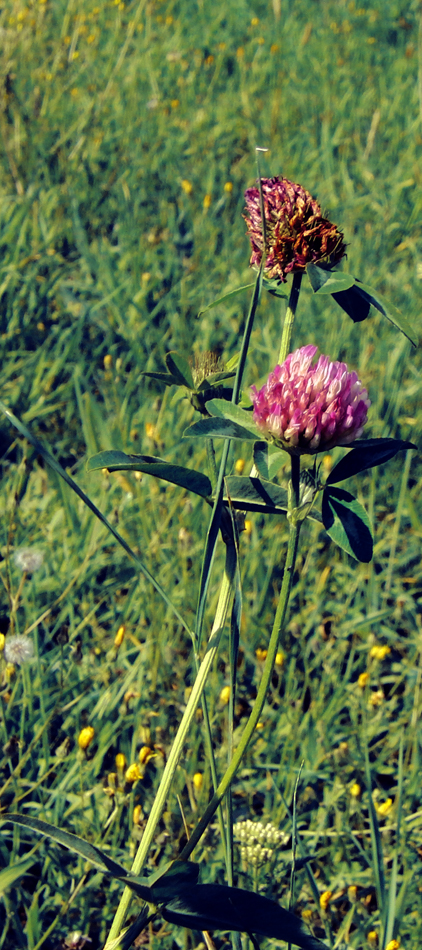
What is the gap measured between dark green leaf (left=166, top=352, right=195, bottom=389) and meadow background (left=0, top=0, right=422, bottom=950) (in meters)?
0.50

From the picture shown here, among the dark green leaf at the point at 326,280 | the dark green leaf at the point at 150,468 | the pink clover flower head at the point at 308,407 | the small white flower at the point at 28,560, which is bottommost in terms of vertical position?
the small white flower at the point at 28,560

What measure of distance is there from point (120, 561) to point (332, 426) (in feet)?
3.74

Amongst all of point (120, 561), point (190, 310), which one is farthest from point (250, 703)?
Answer: point (190, 310)

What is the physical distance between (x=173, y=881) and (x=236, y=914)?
6cm

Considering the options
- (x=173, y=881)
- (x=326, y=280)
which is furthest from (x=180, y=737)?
(x=326, y=280)

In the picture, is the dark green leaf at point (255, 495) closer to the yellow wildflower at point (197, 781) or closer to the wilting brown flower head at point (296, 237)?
the wilting brown flower head at point (296, 237)

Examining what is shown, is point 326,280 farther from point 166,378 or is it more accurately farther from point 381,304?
point 166,378

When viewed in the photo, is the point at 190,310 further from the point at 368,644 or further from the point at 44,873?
the point at 44,873

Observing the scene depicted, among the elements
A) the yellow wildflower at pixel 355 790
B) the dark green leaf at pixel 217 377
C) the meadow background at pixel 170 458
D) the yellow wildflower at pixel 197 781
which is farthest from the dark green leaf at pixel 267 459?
the yellow wildflower at pixel 355 790

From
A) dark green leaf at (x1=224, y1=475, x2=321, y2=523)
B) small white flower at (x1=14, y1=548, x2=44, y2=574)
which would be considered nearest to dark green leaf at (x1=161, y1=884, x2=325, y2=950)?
dark green leaf at (x1=224, y1=475, x2=321, y2=523)

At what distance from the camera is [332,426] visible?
2.30 feet

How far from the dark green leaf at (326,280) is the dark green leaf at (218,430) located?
155mm

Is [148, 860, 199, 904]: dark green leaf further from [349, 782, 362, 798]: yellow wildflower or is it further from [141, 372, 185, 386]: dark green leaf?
[349, 782, 362, 798]: yellow wildflower

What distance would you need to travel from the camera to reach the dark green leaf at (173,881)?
0.71 metres
